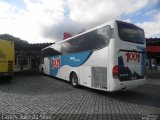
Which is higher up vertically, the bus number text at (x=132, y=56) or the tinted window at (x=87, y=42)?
the tinted window at (x=87, y=42)

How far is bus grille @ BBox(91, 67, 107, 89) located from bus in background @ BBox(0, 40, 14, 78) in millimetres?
7075

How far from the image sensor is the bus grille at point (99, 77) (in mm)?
8523

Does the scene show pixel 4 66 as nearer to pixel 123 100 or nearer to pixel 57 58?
pixel 57 58

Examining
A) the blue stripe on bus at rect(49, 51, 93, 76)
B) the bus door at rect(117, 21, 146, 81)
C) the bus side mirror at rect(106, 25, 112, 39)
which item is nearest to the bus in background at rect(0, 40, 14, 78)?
the blue stripe on bus at rect(49, 51, 93, 76)

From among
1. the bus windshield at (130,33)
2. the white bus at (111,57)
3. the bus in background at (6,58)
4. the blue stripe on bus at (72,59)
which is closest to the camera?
the white bus at (111,57)

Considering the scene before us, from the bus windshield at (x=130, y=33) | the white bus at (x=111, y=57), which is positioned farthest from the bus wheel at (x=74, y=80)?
the bus windshield at (x=130, y=33)

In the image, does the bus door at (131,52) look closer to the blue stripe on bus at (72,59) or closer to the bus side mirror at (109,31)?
the bus side mirror at (109,31)

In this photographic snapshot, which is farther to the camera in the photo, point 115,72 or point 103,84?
point 103,84

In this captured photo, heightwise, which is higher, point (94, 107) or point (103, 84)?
point (103, 84)

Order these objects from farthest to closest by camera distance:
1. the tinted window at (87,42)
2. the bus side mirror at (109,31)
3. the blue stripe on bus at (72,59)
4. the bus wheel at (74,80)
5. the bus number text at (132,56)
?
the bus wheel at (74,80), the blue stripe on bus at (72,59), the tinted window at (87,42), the bus number text at (132,56), the bus side mirror at (109,31)

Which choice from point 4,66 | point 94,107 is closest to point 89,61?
point 94,107

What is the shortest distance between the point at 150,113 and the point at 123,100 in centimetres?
204

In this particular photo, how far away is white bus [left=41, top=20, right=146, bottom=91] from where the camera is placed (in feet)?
26.4

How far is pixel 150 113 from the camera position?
620 centimetres
